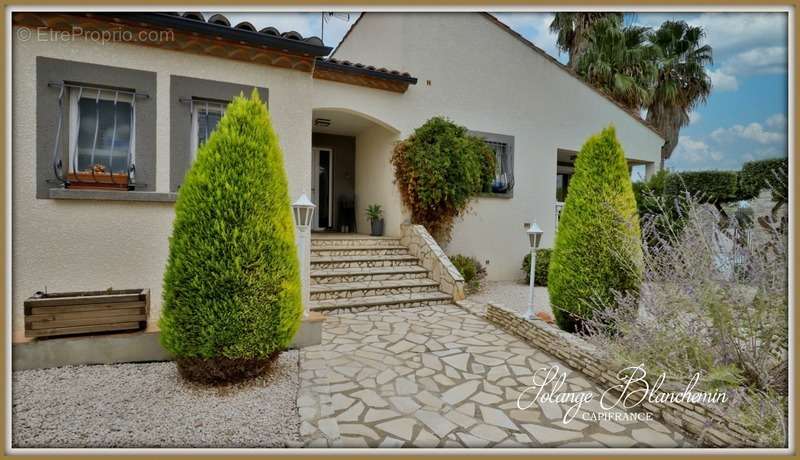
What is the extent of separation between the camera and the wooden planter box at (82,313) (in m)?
3.63

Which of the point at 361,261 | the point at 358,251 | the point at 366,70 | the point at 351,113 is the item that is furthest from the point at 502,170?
the point at 361,261

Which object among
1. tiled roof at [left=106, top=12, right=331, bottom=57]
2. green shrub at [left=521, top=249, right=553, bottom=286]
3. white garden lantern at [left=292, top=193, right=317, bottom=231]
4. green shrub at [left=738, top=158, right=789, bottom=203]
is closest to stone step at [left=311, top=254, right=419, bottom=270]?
white garden lantern at [left=292, top=193, right=317, bottom=231]

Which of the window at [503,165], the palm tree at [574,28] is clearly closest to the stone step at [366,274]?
the window at [503,165]

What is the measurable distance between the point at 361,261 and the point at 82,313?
4.83 m

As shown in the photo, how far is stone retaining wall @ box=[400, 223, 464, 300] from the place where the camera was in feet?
24.4

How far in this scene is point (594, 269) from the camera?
486 centimetres

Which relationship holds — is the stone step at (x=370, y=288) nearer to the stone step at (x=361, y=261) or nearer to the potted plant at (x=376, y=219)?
the stone step at (x=361, y=261)

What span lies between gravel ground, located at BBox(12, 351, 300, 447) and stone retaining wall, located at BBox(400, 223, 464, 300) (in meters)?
4.17

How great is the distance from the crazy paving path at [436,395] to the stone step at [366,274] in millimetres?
1607

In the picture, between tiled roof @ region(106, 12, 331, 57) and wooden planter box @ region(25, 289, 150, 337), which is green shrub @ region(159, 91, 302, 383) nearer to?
wooden planter box @ region(25, 289, 150, 337)

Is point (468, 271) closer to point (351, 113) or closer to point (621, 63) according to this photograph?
point (351, 113)

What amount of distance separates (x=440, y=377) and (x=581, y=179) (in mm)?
3375

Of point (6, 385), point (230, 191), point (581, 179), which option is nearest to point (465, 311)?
point (581, 179)

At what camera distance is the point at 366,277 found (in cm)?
753
